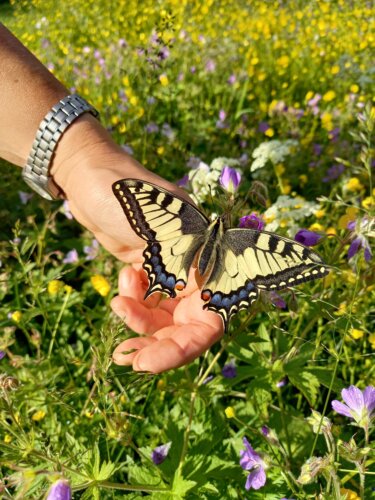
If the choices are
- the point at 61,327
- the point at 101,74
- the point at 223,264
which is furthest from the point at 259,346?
the point at 101,74

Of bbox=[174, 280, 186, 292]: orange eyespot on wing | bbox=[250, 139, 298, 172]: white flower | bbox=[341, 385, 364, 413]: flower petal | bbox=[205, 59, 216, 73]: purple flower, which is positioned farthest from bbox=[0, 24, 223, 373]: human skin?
bbox=[205, 59, 216, 73]: purple flower

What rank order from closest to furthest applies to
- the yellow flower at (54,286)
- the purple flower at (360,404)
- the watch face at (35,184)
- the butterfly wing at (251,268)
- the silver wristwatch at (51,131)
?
1. the purple flower at (360,404)
2. the butterfly wing at (251,268)
3. the yellow flower at (54,286)
4. the silver wristwatch at (51,131)
5. the watch face at (35,184)

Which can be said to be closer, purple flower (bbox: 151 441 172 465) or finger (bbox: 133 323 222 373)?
finger (bbox: 133 323 222 373)

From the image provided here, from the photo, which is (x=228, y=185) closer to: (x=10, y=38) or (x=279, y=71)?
(x=10, y=38)

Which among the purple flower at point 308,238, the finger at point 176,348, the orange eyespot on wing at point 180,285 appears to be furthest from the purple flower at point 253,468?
the purple flower at point 308,238

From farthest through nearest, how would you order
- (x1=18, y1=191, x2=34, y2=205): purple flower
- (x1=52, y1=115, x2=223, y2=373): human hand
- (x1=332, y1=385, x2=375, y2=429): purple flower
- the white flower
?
(x1=18, y1=191, x2=34, y2=205): purple flower < the white flower < (x1=52, y1=115, x2=223, y2=373): human hand < (x1=332, y1=385, x2=375, y2=429): purple flower

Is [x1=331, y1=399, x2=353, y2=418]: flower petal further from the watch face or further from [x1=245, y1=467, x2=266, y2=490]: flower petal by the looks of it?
the watch face

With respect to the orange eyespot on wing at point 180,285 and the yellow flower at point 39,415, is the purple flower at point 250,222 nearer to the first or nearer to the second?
the orange eyespot on wing at point 180,285
